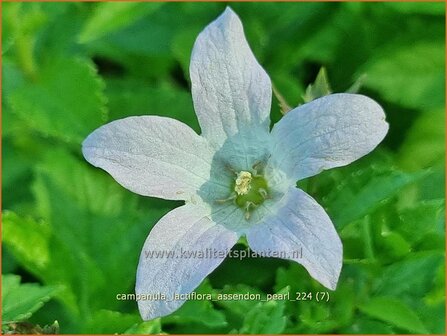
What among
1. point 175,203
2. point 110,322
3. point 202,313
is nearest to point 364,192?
point 202,313

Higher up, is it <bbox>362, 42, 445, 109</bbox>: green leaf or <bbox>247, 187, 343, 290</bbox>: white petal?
<bbox>362, 42, 445, 109</bbox>: green leaf

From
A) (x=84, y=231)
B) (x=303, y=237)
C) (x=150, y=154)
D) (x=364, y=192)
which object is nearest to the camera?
(x=303, y=237)

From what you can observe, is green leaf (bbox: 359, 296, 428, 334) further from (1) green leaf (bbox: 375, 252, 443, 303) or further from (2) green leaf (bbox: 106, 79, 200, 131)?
(2) green leaf (bbox: 106, 79, 200, 131)

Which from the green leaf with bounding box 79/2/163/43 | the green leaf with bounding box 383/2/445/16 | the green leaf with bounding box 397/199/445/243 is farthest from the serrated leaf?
the green leaf with bounding box 383/2/445/16

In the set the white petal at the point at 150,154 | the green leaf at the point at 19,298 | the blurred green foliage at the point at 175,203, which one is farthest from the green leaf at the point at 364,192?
the green leaf at the point at 19,298

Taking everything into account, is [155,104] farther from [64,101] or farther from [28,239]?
[28,239]

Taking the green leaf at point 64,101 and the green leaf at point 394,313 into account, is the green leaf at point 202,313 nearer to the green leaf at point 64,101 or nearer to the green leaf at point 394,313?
the green leaf at point 394,313
